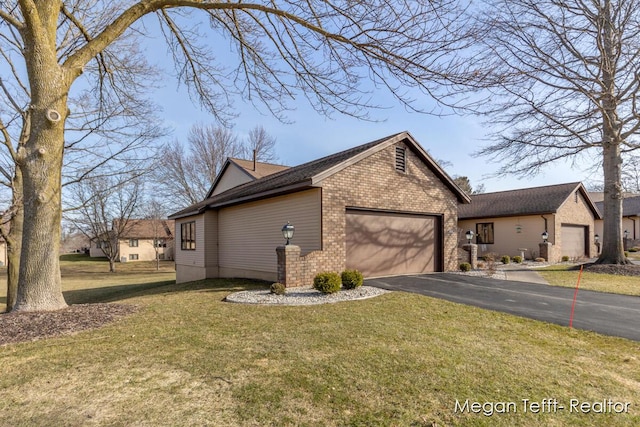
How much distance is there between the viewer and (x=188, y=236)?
1838 centimetres

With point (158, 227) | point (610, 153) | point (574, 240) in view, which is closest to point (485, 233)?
point (574, 240)

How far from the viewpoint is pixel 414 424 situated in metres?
2.97

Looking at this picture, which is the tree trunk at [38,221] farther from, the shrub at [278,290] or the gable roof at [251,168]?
the gable roof at [251,168]

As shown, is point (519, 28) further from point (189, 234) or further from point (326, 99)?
point (189, 234)

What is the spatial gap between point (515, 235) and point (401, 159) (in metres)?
13.9

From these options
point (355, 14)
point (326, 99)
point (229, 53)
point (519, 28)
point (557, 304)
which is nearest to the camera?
point (355, 14)

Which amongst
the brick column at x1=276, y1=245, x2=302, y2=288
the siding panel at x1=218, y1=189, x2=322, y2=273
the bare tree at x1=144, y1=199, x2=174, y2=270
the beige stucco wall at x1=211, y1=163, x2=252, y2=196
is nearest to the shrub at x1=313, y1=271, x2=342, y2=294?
the brick column at x1=276, y1=245, x2=302, y2=288

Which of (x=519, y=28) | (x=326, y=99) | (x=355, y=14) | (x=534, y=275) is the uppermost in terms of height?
(x=519, y=28)

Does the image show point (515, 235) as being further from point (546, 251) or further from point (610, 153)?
point (610, 153)

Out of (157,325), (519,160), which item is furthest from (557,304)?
(519,160)

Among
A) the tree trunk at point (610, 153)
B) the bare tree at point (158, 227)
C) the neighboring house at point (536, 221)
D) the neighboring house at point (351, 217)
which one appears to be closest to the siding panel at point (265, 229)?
the neighboring house at point (351, 217)

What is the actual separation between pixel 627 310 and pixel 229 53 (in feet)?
35.4

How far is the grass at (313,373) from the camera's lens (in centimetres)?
314

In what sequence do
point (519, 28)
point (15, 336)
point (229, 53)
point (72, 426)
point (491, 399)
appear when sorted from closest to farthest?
point (72, 426), point (491, 399), point (15, 336), point (229, 53), point (519, 28)
